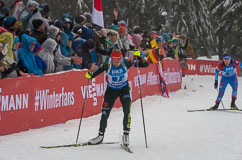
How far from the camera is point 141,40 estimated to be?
52.5 feet

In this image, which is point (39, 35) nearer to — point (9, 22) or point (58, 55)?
point (58, 55)

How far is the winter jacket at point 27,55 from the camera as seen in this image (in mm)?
8984

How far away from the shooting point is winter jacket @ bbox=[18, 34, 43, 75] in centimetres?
898

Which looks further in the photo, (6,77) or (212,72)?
(212,72)

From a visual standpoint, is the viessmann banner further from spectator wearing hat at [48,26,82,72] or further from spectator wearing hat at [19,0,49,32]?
spectator wearing hat at [19,0,49,32]

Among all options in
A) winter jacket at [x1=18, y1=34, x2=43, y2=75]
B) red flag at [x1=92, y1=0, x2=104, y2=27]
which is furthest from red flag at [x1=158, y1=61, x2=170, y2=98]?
winter jacket at [x1=18, y1=34, x2=43, y2=75]

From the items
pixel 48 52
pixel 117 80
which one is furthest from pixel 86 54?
pixel 117 80

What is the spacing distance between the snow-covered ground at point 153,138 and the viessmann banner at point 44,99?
24cm

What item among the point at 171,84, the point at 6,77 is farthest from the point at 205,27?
the point at 6,77

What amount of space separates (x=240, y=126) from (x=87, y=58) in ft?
16.5

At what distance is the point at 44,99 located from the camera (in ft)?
30.4

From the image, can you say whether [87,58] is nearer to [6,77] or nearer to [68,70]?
[68,70]

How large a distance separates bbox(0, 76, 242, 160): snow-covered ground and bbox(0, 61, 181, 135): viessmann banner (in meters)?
0.24

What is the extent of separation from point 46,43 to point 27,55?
2.85 feet
